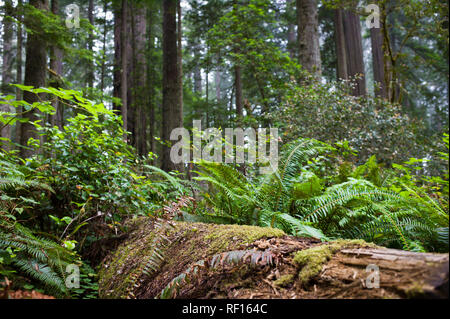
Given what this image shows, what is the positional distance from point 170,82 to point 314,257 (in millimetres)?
7663

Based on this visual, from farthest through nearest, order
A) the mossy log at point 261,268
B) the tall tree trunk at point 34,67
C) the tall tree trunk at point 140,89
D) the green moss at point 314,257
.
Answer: the tall tree trunk at point 140,89, the tall tree trunk at point 34,67, the green moss at point 314,257, the mossy log at point 261,268

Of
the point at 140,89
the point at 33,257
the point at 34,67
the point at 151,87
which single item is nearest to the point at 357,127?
the point at 33,257

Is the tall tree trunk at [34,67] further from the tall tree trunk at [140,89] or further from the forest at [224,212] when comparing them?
the tall tree trunk at [140,89]

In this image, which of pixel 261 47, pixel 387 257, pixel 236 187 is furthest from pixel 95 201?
pixel 261 47

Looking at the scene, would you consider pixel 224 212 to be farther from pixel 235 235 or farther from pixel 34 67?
pixel 34 67

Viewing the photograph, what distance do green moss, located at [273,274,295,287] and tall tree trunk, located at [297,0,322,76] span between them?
298 inches

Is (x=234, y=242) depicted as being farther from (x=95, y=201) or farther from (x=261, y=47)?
(x=261, y=47)

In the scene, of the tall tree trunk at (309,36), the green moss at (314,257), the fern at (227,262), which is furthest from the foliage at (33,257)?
the tall tree trunk at (309,36)

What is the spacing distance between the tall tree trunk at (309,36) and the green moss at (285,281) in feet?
24.9

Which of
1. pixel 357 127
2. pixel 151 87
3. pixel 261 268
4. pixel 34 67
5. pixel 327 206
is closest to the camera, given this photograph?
pixel 261 268

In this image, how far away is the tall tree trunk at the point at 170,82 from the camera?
8.24 m

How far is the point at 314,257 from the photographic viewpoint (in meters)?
1.58

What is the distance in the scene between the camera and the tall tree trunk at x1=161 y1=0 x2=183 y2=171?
8.24 metres
